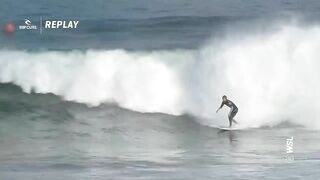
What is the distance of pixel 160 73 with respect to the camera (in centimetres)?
446

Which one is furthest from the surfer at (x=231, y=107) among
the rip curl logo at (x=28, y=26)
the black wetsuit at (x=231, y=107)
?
the rip curl logo at (x=28, y=26)

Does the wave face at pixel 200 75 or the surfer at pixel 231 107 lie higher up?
the wave face at pixel 200 75

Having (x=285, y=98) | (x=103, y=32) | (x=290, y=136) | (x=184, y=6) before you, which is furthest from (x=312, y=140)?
(x=103, y=32)

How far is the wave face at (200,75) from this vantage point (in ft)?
14.1

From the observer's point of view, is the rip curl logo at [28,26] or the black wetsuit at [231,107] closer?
the black wetsuit at [231,107]

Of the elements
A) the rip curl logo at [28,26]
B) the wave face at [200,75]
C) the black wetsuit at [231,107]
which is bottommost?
the black wetsuit at [231,107]

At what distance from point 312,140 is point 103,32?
4.98ft

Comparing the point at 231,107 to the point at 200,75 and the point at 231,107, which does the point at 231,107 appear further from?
the point at 200,75

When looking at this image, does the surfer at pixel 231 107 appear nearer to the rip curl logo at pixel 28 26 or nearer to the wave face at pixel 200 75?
the wave face at pixel 200 75

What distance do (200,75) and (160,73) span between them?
0.26 m

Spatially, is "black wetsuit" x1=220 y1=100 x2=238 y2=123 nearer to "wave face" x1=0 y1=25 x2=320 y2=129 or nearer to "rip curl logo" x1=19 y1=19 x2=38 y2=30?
"wave face" x1=0 y1=25 x2=320 y2=129

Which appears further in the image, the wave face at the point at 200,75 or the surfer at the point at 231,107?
the wave face at the point at 200,75

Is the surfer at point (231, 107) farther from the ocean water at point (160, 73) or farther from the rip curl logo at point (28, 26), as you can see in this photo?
the rip curl logo at point (28, 26)

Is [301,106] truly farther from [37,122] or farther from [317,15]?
[37,122]
